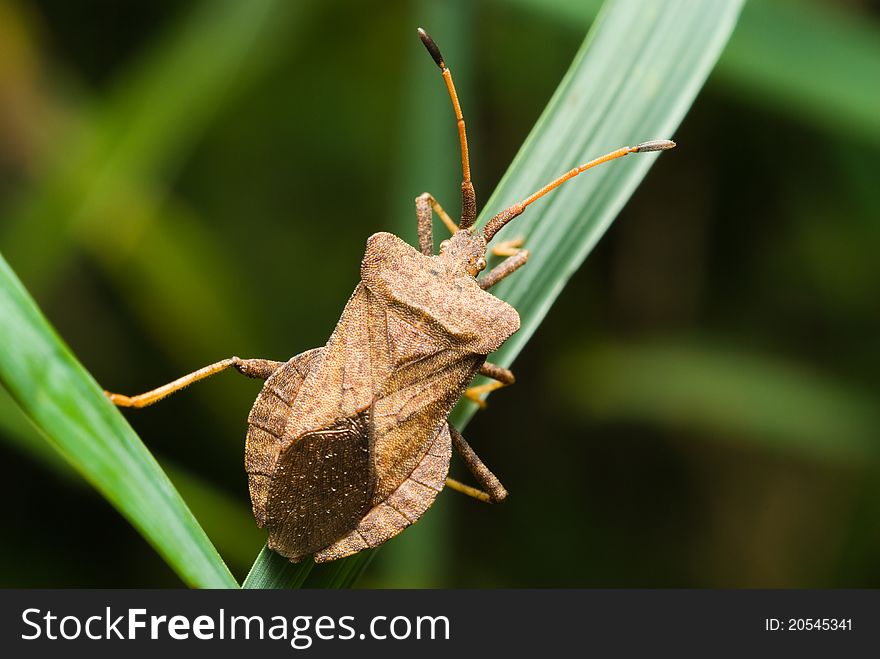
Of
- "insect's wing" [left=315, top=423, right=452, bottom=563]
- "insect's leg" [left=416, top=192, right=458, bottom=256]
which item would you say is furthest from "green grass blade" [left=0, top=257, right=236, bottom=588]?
"insect's leg" [left=416, top=192, right=458, bottom=256]

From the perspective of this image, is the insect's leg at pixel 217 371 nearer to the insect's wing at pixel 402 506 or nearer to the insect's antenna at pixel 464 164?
the insect's wing at pixel 402 506

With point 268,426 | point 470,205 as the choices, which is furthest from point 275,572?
point 470,205

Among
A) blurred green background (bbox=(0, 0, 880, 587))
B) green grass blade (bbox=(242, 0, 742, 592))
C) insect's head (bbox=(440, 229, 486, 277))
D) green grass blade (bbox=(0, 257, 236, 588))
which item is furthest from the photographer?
blurred green background (bbox=(0, 0, 880, 587))

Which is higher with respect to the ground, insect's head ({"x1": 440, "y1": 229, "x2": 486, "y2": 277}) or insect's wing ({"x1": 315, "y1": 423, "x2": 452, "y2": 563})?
insect's head ({"x1": 440, "y1": 229, "x2": 486, "y2": 277})

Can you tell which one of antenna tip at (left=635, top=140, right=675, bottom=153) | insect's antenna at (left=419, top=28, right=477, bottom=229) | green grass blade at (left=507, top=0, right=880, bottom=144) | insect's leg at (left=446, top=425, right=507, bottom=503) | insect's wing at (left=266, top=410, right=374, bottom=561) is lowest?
insect's wing at (left=266, top=410, right=374, bottom=561)

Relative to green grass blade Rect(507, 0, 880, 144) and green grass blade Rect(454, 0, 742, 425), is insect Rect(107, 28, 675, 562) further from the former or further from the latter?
green grass blade Rect(507, 0, 880, 144)

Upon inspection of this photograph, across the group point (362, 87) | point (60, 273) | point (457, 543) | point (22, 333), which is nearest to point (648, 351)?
point (457, 543)

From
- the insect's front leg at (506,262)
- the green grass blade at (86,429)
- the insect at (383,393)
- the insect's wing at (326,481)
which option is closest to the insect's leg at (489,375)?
the insect at (383,393)

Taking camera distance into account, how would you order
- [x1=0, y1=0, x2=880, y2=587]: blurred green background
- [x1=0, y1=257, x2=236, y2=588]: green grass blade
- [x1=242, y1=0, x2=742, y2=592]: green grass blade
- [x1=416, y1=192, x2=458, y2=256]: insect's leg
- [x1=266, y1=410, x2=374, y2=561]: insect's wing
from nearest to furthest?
[x1=0, y1=257, x2=236, y2=588]: green grass blade, [x1=266, y1=410, x2=374, y2=561]: insect's wing, [x1=242, y1=0, x2=742, y2=592]: green grass blade, [x1=416, y1=192, x2=458, y2=256]: insect's leg, [x1=0, y1=0, x2=880, y2=587]: blurred green background
